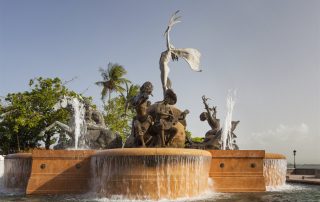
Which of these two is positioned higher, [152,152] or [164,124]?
[164,124]

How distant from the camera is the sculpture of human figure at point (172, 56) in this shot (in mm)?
17797

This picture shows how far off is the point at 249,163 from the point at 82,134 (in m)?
7.10

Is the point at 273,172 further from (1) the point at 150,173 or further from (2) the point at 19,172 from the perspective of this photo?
(2) the point at 19,172

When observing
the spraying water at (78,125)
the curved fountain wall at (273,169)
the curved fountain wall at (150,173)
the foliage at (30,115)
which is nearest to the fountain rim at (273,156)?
the curved fountain wall at (273,169)

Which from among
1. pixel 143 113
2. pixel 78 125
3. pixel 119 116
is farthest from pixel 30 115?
pixel 143 113

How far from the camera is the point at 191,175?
10844 mm

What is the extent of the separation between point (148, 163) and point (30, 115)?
22.8 m

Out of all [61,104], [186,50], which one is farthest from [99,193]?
[61,104]

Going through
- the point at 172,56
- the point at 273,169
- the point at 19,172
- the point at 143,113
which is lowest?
the point at 19,172

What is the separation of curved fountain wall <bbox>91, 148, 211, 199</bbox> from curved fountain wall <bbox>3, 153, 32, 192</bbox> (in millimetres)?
3789

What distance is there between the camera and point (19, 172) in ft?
44.0

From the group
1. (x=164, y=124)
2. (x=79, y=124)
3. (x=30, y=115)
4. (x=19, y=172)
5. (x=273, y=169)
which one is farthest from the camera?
(x=30, y=115)

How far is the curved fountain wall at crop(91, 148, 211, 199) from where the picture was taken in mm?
10266

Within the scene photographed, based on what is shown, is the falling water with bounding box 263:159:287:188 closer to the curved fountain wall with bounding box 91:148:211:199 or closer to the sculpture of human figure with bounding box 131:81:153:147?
the curved fountain wall with bounding box 91:148:211:199
